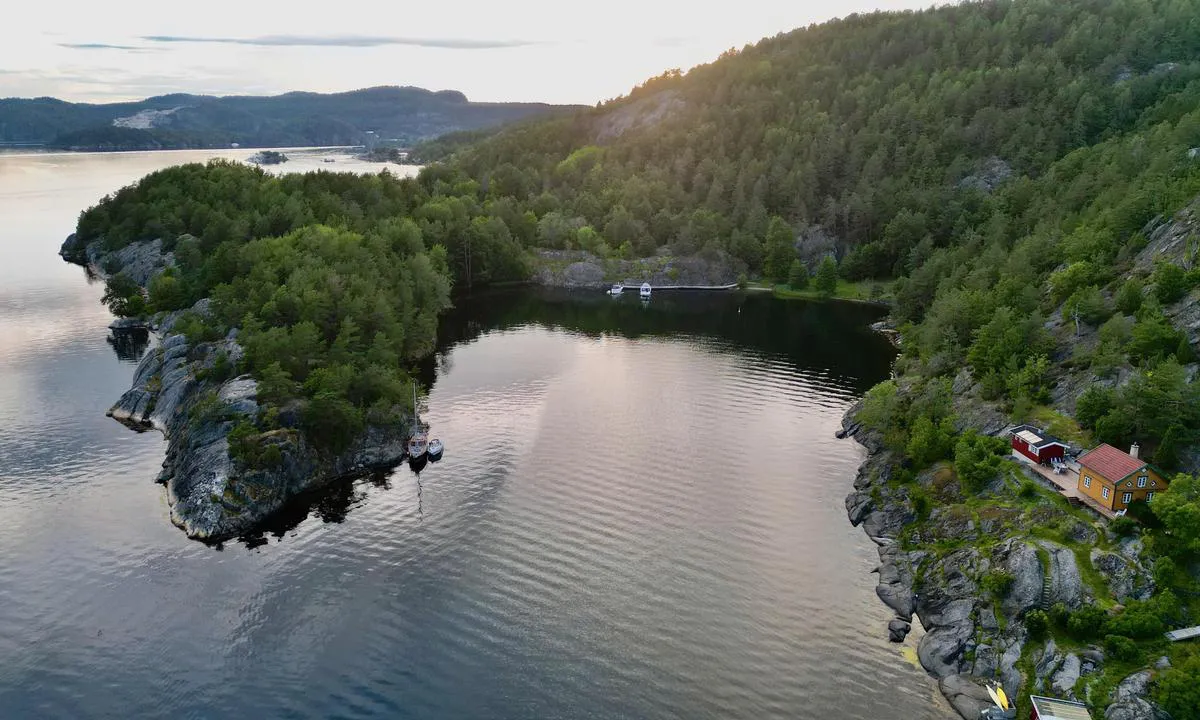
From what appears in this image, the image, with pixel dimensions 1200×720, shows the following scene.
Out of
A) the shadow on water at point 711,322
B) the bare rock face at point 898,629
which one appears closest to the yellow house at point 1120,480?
the bare rock face at point 898,629

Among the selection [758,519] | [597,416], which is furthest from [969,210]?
[758,519]

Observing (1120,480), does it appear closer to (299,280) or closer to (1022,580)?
(1022,580)

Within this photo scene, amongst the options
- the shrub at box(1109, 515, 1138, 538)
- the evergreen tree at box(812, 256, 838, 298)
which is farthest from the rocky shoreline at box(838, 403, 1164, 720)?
the evergreen tree at box(812, 256, 838, 298)

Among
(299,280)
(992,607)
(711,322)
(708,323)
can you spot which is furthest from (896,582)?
(711,322)

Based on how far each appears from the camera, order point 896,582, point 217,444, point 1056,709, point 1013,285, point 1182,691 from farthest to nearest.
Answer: point 1013,285 → point 217,444 → point 896,582 → point 1056,709 → point 1182,691

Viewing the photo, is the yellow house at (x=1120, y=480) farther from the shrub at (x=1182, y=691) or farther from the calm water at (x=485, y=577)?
the calm water at (x=485, y=577)

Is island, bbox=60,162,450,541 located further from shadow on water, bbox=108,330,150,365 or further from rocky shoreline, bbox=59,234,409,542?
shadow on water, bbox=108,330,150,365
